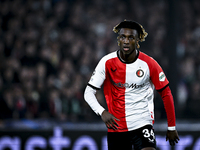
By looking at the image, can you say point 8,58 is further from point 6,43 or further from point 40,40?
point 40,40

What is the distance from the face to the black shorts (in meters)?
0.86

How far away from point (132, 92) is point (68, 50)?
562 centimetres

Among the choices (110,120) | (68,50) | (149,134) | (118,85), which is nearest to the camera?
(110,120)

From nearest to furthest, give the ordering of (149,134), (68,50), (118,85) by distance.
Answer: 1. (149,134)
2. (118,85)
3. (68,50)

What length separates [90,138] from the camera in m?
6.20

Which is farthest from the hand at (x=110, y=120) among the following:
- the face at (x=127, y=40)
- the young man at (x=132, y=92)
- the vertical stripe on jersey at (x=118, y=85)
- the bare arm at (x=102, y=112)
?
the face at (x=127, y=40)

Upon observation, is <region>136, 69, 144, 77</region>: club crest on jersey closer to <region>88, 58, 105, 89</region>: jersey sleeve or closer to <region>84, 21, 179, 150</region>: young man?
<region>84, 21, 179, 150</region>: young man

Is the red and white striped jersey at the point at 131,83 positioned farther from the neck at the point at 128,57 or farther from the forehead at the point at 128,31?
the forehead at the point at 128,31

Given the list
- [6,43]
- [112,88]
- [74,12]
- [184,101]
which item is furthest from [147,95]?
[74,12]

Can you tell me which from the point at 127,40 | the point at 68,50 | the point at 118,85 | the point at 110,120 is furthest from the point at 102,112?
the point at 68,50

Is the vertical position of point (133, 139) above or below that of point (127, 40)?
below

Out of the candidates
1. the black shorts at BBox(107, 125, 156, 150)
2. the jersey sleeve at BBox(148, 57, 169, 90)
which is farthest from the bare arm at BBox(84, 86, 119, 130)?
the jersey sleeve at BBox(148, 57, 169, 90)

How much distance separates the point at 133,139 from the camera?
3818 mm

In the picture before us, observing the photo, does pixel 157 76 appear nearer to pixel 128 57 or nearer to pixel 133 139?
pixel 128 57
